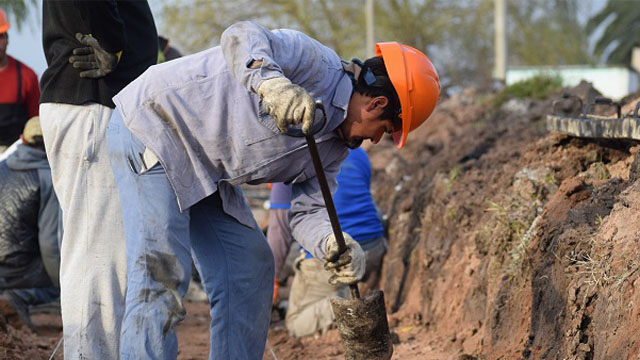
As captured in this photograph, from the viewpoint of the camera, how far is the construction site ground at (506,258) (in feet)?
10.9

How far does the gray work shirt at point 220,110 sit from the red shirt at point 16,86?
327 centimetres

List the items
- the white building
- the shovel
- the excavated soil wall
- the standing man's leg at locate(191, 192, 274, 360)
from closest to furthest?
the excavated soil wall → the shovel → the standing man's leg at locate(191, 192, 274, 360) → the white building

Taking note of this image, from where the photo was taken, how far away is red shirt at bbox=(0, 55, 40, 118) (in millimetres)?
6258

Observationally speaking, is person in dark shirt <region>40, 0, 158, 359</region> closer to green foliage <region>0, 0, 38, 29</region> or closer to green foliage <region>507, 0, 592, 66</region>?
green foliage <region>0, 0, 38, 29</region>

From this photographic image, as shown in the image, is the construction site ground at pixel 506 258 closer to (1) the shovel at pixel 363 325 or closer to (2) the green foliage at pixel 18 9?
(1) the shovel at pixel 363 325

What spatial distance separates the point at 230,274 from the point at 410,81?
1191 millimetres

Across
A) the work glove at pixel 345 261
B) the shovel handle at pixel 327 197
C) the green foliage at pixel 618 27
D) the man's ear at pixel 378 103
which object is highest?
the man's ear at pixel 378 103

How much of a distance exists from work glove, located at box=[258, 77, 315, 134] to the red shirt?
3867 mm

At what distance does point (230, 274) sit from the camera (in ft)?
12.0

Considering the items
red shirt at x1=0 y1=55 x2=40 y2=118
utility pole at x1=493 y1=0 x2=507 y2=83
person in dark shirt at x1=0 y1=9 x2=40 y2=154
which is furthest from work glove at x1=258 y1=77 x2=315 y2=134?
utility pole at x1=493 y1=0 x2=507 y2=83

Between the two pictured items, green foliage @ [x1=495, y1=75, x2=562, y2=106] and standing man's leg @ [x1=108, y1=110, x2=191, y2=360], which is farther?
green foliage @ [x1=495, y1=75, x2=562, y2=106]

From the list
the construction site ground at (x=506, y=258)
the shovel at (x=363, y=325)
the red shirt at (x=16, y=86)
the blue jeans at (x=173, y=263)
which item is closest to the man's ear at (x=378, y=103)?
the shovel at (x=363, y=325)

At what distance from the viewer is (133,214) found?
10.7 feet

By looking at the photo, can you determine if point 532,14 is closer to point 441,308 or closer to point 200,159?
point 441,308
